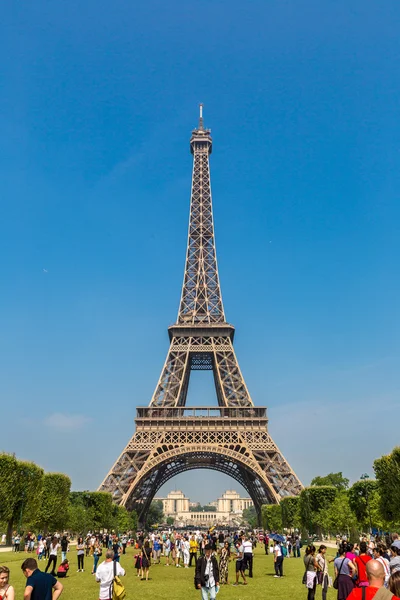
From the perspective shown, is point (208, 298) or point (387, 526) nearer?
point (387, 526)

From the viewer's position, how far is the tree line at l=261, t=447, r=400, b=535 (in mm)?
43116

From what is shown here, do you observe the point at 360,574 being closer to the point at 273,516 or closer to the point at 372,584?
the point at 372,584

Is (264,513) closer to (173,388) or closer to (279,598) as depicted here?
(173,388)

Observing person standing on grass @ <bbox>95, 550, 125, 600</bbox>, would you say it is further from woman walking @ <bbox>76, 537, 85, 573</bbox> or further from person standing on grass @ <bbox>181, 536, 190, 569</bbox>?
person standing on grass @ <bbox>181, 536, 190, 569</bbox>

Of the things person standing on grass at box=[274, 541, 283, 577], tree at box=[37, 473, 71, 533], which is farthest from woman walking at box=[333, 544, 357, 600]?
tree at box=[37, 473, 71, 533]

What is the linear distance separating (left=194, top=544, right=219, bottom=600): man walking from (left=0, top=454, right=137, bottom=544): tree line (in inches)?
1193

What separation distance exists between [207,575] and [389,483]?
34.7 meters

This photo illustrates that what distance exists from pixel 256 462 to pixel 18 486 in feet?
92.0

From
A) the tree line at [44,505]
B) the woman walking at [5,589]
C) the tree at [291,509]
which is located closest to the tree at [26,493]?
the tree line at [44,505]

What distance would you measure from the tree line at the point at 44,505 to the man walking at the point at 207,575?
30.3 m

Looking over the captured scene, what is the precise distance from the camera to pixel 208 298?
74.9 metres

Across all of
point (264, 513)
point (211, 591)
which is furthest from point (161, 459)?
point (211, 591)

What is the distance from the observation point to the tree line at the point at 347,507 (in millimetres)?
43116

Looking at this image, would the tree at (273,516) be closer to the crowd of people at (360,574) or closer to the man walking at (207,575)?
the crowd of people at (360,574)
